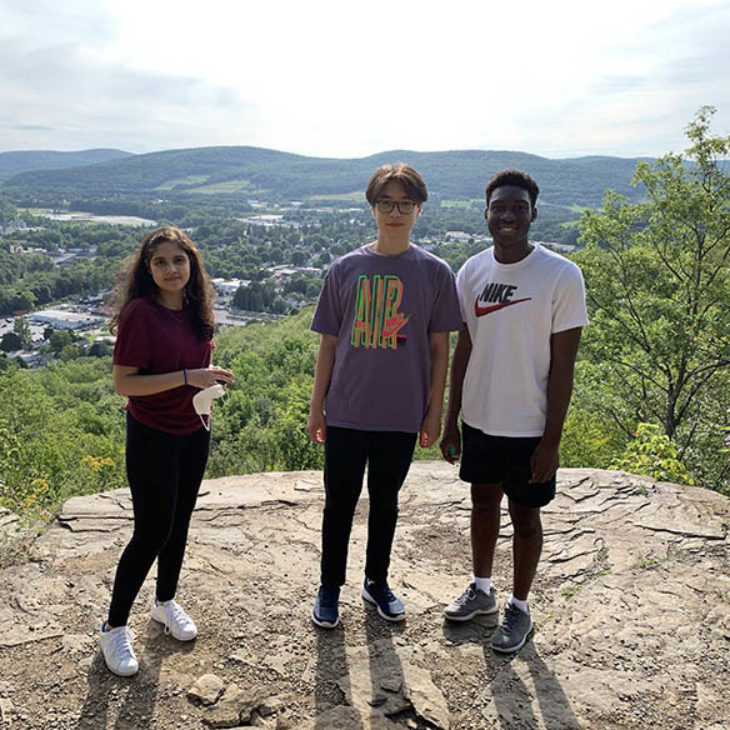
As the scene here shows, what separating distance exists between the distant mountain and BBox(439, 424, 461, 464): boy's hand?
389 feet

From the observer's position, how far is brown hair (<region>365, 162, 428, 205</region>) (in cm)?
229

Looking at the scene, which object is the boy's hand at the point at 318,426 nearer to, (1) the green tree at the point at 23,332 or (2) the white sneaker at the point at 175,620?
(2) the white sneaker at the point at 175,620

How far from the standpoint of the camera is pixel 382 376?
233 cm

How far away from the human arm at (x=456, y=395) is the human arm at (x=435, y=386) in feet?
0.31

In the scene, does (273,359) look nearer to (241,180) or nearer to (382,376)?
(382,376)

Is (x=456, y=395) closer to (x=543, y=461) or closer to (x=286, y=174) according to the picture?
Answer: (x=543, y=461)

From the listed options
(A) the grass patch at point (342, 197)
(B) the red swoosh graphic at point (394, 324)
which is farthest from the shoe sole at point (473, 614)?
(A) the grass patch at point (342, 197)

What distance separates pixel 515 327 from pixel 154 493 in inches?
56.7

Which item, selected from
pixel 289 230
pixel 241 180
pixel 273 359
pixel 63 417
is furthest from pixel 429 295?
pixel 241 180

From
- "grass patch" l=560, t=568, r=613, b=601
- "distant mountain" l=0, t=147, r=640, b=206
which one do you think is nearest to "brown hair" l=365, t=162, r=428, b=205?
"grass patch" l=560, t=568, r=613, b=601

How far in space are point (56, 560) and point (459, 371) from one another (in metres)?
2.22

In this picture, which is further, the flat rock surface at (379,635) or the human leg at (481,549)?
the human leg at (481,549)

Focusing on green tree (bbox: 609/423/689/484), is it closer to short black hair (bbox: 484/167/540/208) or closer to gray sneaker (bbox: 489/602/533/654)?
gray sneaker (bbox: 489/602/533/654)

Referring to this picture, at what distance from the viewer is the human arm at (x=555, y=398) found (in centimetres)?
224
